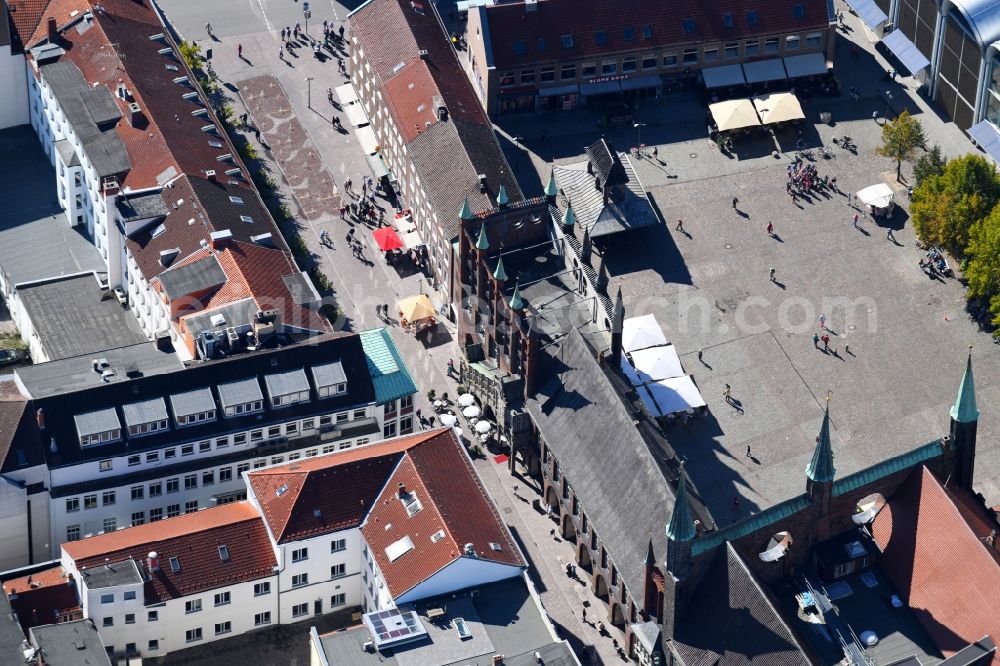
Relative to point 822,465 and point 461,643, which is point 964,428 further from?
point 461,643

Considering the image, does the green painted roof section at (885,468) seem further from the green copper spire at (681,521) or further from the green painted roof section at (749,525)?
the green copper spire at (681,521)

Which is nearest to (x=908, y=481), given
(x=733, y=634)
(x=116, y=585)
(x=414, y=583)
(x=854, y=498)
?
(x=854, y=498)

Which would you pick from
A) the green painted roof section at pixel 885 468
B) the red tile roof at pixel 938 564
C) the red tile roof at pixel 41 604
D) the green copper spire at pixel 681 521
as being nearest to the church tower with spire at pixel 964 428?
the green painted roof section at pixel 885 468

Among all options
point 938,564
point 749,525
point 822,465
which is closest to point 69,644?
point 749,525

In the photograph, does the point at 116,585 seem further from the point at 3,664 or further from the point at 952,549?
the point at 952,549

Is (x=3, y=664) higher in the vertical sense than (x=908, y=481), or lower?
higher

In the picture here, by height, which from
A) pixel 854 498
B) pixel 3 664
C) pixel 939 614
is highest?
pixel 3 664

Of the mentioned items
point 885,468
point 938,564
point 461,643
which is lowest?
point 938,564
